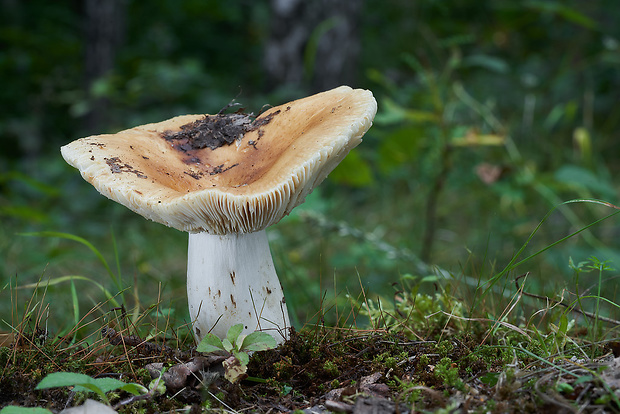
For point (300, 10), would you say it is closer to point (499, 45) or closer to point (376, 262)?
point (376, 262)

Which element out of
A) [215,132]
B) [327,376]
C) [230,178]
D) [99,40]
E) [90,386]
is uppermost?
[99,40]

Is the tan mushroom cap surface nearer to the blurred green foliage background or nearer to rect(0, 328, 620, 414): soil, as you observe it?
the blurred green foliage background

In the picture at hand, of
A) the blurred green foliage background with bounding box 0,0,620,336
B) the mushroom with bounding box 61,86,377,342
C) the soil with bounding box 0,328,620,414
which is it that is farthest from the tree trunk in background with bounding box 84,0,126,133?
the soil with bounding box 0,328,620,414

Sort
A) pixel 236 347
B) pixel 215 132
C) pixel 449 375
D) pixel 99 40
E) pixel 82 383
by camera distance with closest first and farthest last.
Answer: pixel 82 383
pixel 449 375
pixel 236 347
pixel 215 132
pixel 99 40

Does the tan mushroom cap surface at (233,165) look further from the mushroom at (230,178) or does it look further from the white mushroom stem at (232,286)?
the white mushroom stem at (232,286)

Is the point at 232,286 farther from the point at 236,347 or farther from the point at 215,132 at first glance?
the point at 215,132

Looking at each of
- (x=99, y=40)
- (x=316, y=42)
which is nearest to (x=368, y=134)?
(x=316, y=42)
